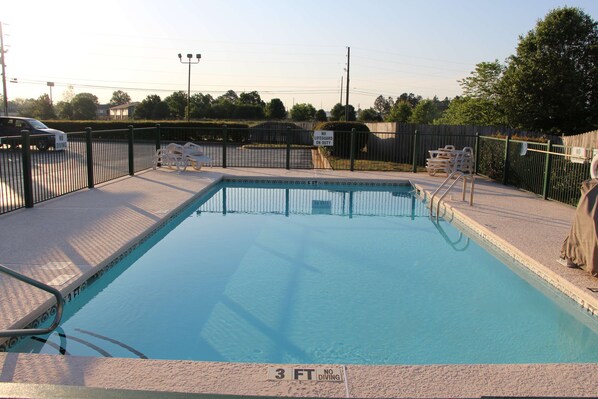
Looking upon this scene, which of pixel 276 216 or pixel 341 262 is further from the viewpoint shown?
pixel 276 216

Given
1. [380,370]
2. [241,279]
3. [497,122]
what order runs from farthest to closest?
[497,122] < [241,279] < [380,370]

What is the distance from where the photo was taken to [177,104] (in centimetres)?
6262

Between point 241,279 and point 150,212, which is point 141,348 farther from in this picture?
point 150,212

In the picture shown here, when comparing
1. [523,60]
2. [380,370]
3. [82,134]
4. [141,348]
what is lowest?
[141,348]

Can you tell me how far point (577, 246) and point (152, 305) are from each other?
14.9ft

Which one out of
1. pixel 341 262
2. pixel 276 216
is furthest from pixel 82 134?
pixel 341 262

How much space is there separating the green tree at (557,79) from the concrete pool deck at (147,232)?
12.6 metres

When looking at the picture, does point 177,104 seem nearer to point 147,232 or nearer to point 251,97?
point 251,97

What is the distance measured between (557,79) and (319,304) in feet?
69.4

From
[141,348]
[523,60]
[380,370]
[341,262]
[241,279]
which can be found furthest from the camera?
[523,60]

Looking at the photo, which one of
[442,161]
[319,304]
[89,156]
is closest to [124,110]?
[442,161]

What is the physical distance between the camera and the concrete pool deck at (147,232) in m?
3.05

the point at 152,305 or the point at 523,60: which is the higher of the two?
the point at 523,60

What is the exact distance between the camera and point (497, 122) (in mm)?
25391
